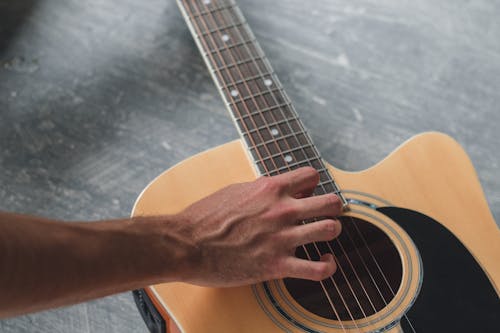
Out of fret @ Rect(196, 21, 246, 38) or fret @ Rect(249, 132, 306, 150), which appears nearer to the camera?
fret @ Rect(249, 132, 306, 150)

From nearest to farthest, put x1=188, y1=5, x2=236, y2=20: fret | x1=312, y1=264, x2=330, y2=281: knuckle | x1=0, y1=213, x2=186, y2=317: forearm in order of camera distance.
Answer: x1=0, y1=213, x2=186, y2=317: forearm, x1=312, y1=264, x2=330, y2=281: knuckle, x1=188, y1=5, x2=236, y2=20: fret

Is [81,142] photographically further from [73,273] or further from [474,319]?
[474,319]

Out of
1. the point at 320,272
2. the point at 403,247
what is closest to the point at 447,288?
the point at 403,247

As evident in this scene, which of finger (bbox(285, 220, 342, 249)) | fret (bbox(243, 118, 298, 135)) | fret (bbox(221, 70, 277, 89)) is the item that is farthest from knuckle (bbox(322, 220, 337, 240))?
fret (bbox(221, 70, 277, 89))

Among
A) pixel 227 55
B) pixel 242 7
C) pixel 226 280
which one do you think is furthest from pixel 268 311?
pixel 242 7

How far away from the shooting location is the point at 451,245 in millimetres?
877

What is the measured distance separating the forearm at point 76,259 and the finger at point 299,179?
184 millimetres

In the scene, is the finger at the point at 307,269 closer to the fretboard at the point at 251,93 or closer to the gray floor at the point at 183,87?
the fretboard at the point at 251,93

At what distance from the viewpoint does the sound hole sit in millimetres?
824

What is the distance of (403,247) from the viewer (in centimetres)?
87

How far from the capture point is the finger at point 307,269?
80 centimetres

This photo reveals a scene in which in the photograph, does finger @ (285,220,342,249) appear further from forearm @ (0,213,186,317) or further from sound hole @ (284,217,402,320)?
forearm @ (0,213,186,317)

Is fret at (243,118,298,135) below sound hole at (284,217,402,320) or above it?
above

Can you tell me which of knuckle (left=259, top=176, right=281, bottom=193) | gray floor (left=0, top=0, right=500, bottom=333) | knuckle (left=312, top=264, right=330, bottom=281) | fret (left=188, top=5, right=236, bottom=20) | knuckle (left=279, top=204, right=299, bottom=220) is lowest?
gray floor (left=0, top=0, right=500, bottom=333)
